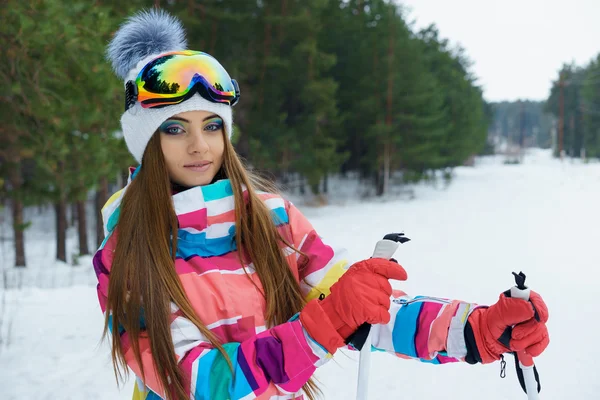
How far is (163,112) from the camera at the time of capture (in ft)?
5.02

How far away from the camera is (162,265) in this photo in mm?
1405

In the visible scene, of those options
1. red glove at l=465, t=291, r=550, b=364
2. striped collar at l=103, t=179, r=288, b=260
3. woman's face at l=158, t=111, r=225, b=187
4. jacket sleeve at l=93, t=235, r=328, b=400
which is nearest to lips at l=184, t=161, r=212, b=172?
woman's face at l=158, t=111, r=225, b=187

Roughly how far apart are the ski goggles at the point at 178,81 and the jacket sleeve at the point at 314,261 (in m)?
0.54

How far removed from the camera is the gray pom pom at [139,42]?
1742mm

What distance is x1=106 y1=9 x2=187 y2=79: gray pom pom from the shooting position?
1742mm

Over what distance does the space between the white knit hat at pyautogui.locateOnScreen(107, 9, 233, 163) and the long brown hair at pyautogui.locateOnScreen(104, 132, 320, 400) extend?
0.20ft

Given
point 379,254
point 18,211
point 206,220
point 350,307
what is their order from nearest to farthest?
1. point 350,307
2. point 379,254
3. point 206,220
4. point 18,211

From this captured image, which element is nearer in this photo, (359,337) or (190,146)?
(359,337)

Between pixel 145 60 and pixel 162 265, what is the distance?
0.76 m

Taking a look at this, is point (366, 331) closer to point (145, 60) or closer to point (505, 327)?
point (505, 327)

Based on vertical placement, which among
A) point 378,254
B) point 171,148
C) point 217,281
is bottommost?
point 217,281

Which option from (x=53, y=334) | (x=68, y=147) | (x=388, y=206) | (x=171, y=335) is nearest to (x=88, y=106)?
(x=68, y=147)

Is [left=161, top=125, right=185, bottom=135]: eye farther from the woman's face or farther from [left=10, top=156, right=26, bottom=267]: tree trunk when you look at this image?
[left=10, top=156, right=26, bottom=267]: tree trunk

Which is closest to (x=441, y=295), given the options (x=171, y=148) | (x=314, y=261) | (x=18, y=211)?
(x=314, y=261)
